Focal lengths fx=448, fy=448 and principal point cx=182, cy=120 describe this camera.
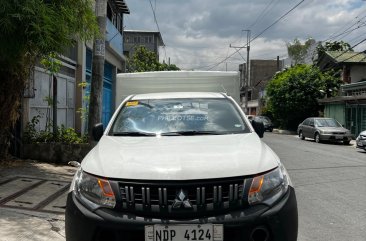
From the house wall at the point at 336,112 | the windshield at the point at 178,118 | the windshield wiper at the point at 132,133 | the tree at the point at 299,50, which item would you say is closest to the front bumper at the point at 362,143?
the house wall at the point at 336,112

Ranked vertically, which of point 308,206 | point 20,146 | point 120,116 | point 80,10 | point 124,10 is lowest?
point 308,206

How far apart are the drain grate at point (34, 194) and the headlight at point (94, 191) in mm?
2648

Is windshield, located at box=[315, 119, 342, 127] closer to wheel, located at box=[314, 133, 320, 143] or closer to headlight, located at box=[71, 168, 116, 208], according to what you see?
wheel, located at box=[314, 133, 320, 143]

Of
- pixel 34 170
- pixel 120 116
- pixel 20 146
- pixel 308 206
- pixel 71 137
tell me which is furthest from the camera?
pixel 71 137

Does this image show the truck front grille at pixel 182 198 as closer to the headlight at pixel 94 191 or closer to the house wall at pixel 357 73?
the headlight at pixel 94 191

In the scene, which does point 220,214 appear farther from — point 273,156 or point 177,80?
point 177,80

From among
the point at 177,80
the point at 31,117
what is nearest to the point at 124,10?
the point at 31,117

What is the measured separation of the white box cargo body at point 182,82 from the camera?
9719 mm

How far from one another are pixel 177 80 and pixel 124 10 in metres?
20.7

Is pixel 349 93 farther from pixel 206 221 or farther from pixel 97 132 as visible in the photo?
pixel 206 221

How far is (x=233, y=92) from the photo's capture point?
9.95 metres

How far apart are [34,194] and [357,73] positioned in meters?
34.3

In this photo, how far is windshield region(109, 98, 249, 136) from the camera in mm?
4809

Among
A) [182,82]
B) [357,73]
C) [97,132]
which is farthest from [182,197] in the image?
[357,73]
